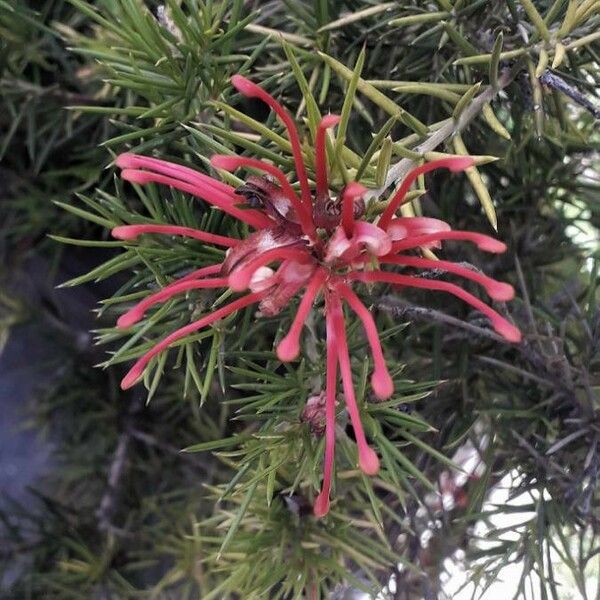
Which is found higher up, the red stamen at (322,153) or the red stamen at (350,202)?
the red stamen at (322,153)

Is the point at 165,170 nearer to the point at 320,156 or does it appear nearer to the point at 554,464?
the point at 320,156

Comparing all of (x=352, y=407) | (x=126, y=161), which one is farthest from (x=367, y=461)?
(x=126, y=161)

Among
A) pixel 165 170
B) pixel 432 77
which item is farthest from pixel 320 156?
pixel 432 77

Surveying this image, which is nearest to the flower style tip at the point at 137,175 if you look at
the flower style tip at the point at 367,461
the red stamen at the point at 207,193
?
the red stamen at the point at 207,193

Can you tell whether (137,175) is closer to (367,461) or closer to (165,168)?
(165,168)

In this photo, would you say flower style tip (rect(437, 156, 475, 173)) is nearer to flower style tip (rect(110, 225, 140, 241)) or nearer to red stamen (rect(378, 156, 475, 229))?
Result: red stamen (rect(378, 156, 475, 229))

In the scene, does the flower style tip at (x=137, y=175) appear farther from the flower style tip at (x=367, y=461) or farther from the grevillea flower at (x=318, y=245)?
the flower style tip at (x=367, y=461)

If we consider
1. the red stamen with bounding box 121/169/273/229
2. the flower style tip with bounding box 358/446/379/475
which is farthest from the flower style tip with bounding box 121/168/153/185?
the flower style tip with bounding box 358/446/379/475

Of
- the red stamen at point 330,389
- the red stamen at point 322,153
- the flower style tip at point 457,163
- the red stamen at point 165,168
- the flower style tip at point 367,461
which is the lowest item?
the flower style tip at point 367,461
